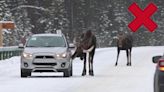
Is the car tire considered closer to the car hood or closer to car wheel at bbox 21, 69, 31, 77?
car wheel at bbox 21, 69, 31, 77

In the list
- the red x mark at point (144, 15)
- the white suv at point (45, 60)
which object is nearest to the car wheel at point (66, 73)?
the white suv at point (45, 60)

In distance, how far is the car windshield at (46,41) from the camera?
79.6 feet

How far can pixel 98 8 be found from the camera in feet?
402

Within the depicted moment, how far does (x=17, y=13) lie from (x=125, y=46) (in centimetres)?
7031

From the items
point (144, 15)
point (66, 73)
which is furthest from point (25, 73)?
point (144, 15)

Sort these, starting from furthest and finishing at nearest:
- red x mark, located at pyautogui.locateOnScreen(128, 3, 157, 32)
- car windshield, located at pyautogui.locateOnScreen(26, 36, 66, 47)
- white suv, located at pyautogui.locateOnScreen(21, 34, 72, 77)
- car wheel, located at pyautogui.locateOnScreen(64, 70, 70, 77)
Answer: car windshield, located at pyautogui.locateOnScreen(26, 36, 66, 47)
car wheel, located at pyautogui.locateOnScreen(64, 70, 70, 77)
white suv, located at pyautogui.locateOnScreen(21, 34, 72, 77)
red x mark, located at pyautogui.locateOnScreen(128, 3, 157, 32)

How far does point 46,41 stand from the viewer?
24422 mm

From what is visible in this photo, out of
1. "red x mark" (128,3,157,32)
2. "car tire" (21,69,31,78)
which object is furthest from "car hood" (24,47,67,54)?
"red x mark" (128,3,157,32)

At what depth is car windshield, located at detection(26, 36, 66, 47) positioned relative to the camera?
24250 millimetres

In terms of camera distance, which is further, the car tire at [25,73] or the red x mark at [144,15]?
the car tire at [25,73]

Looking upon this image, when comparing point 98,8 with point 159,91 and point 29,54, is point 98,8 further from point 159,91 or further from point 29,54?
point 159,91

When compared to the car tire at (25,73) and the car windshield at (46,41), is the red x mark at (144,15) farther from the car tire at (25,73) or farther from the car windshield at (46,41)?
the car tire at (25,73)

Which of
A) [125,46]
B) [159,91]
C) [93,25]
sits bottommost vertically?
[93,25]

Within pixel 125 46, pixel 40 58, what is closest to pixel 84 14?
pixel 125 46
